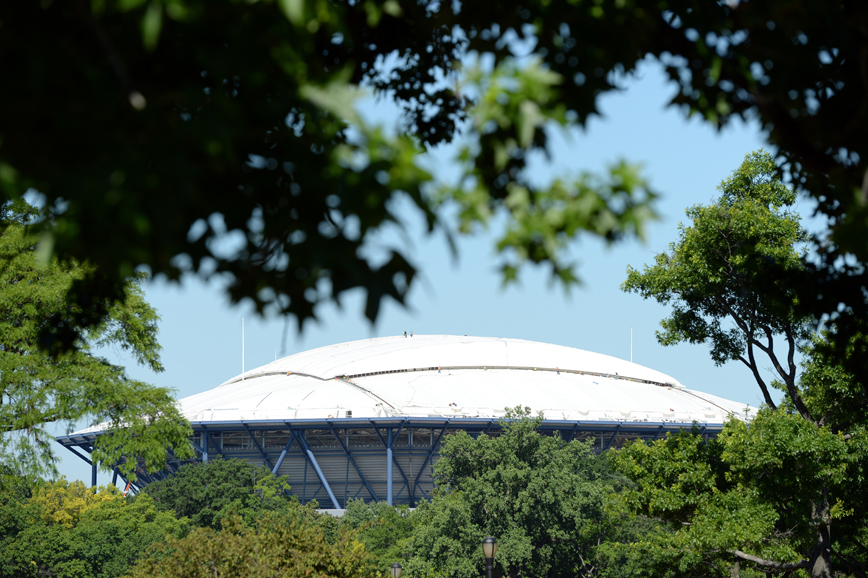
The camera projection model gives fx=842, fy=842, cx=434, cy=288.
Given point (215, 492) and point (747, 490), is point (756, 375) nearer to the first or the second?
point (747, 490)

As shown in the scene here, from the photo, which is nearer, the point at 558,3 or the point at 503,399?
the point at 558,3

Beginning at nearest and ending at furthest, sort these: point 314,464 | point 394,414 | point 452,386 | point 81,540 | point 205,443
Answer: point 81,540, point 394,414, point 314,464, point 205,443, point 452,386

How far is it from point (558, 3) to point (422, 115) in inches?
181

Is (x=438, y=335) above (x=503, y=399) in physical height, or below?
above

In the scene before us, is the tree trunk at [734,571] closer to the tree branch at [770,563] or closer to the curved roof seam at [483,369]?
the tree branch at [770,563]

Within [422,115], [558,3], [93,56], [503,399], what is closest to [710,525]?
[422,115]

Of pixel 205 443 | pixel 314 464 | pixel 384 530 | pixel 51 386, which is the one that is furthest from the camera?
pixel 205 443

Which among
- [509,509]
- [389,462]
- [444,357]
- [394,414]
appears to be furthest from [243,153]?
[444,357]

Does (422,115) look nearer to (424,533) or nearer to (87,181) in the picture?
(87,181)

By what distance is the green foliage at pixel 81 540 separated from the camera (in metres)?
45.1

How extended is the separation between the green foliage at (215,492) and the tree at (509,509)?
587 inches

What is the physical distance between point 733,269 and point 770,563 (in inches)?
249

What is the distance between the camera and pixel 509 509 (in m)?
39.2

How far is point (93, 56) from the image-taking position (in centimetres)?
350
